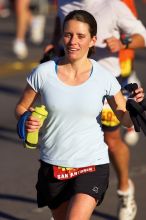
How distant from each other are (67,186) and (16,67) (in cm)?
832

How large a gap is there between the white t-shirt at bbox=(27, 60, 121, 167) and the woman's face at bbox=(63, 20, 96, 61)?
0.15 meters

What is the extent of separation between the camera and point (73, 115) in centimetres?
517

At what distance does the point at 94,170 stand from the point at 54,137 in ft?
1.01

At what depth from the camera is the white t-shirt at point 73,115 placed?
5160 mm

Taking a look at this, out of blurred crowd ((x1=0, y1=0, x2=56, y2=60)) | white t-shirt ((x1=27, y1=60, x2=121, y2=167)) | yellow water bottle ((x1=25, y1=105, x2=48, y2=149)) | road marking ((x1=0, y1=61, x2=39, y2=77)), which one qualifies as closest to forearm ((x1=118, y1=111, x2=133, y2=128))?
white t-shirt ((x1=27, y1=60, x2=121, y2=167))

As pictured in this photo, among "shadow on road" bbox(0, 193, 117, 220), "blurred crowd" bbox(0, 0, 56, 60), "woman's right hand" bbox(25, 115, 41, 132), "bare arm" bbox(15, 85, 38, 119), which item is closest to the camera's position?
"woman's right hand" bbox(25, 115, 41, 132)

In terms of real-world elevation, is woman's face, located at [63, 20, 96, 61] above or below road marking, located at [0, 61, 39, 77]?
above

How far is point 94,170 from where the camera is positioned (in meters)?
5.29

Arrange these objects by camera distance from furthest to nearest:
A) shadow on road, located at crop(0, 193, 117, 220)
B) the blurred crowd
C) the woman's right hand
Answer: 1. the blurred crowd
2. shadow on road, located at crop(0, 193, 117, 220)
3. the woman's right hand

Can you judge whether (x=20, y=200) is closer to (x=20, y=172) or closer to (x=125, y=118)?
(x=20, y=172)

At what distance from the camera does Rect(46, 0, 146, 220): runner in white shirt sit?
21.8 ft

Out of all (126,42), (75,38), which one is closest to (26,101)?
(75,38)

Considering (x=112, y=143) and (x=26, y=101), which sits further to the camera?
(x=112, y=143)

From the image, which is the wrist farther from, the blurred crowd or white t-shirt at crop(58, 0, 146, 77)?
the blurred crowd
